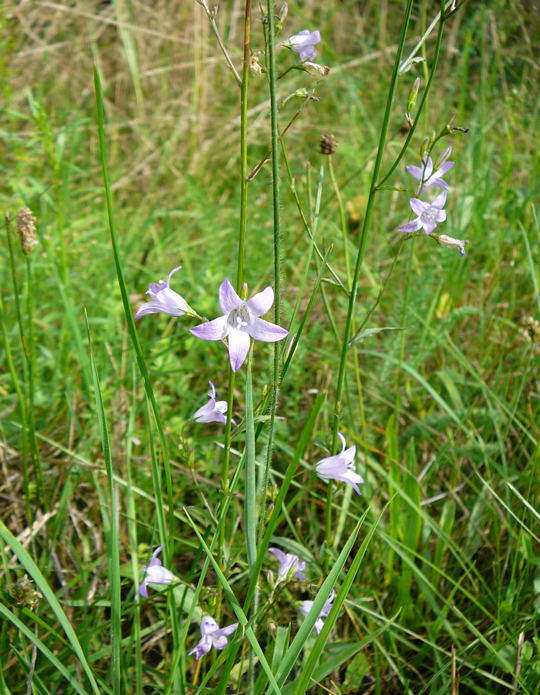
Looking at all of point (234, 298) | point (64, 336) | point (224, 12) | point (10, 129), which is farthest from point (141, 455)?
point (224, 12)

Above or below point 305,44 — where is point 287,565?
below

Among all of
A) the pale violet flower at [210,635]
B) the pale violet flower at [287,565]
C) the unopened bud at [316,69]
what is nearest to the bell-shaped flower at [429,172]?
the unopened bud at [316,69]

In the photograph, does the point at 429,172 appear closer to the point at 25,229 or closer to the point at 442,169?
the point at 442,169

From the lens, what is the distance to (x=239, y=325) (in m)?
1.14

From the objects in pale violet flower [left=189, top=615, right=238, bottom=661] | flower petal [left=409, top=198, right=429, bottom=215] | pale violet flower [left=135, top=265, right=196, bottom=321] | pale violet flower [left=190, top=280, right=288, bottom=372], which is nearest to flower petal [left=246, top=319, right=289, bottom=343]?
pale violet flower [left=190, top=280, right=288, bottom=372]

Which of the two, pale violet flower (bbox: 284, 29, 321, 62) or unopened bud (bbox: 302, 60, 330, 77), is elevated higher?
pale violet flower (bbox: 284, 29, 321, 62)

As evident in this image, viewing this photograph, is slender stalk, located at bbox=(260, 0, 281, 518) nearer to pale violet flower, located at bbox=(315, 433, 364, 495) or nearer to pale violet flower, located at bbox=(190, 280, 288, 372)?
pale violet flower, located at bbox=(190, 280, 288, 372)

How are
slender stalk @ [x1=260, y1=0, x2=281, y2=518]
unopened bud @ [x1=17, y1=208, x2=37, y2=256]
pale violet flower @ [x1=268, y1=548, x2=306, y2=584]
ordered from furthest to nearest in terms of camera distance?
1. unopened bud @ [x1=17, y1=208, x2=37, y2=256]
2. pale violet flower @ [x1=268, y1=548, x2=306, y2=584]
3. slender stalk @ [x1=260, y1=0, x2=281, y2=518]

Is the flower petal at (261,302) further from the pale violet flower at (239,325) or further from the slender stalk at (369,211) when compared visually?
the slender stalk at (369,211)

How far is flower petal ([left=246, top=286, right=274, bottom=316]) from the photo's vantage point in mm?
1080

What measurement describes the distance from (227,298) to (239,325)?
61mm

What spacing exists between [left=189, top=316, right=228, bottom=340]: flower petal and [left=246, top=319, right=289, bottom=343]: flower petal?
0.05m

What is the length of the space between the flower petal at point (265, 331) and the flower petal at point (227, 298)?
5 centimetres

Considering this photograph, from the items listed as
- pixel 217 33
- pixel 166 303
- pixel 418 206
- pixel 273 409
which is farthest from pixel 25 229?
pixel 418 206
